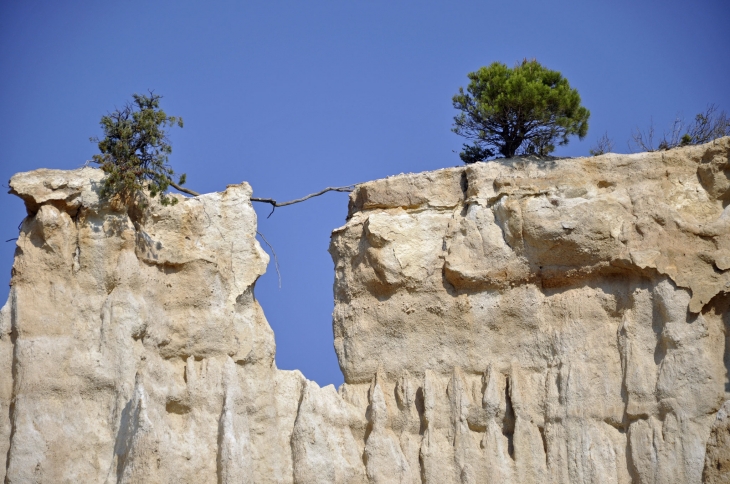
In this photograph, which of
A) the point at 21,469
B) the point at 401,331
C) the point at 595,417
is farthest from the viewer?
the point at 401,331

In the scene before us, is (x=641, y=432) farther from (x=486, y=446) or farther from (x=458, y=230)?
(x=458, y=230)

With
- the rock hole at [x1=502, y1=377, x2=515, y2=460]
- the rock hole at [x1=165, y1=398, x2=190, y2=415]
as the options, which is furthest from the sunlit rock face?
the rock hole at [x1=165, y1=398, x2=190, y2=415]

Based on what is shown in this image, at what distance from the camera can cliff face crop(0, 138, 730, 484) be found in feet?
64.4

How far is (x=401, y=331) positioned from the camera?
2161 centimetres

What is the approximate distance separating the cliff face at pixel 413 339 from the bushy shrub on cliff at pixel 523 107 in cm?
118

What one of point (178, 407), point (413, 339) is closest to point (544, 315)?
point (413, 339)

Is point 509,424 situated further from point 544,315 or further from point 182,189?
point 182,189

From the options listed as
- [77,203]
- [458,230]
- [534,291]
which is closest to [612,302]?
[534,291]

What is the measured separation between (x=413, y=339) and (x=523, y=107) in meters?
4.93

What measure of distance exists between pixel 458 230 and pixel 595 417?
13.7ft

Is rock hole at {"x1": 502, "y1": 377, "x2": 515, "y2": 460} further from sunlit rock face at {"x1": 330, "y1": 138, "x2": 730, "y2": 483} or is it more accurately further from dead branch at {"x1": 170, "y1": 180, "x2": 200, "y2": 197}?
dead branch at {"x1": 170, "y1": 180, "x2": 200, "y2": 197}

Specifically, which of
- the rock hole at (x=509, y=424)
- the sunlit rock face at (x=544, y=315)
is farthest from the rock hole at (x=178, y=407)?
the rock hole at (x=509, y=424)

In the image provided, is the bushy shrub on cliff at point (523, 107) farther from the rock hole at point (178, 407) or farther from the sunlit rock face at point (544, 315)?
the rock hole at point (178, 407)

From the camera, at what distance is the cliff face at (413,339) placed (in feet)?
64.4
